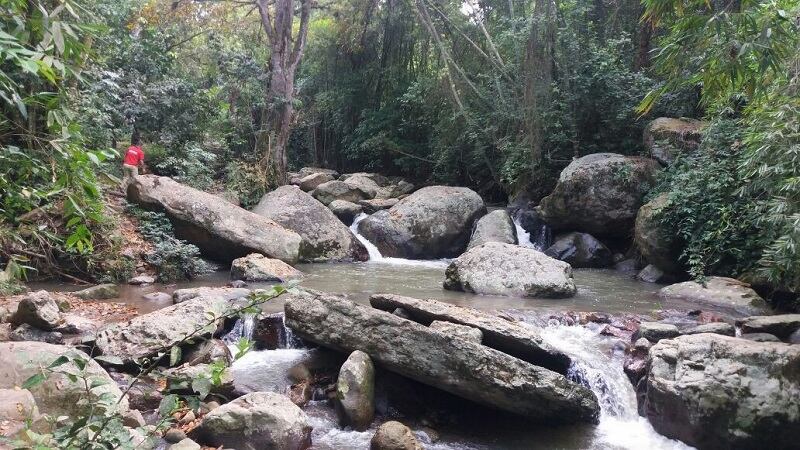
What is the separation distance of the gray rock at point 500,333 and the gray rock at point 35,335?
11.5 ft

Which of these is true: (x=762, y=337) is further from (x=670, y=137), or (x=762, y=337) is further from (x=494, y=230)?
(x=494, y=230)

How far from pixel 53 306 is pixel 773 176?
8707 millimetres

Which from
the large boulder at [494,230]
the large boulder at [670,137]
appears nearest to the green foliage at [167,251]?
the large boulder at [494,230]

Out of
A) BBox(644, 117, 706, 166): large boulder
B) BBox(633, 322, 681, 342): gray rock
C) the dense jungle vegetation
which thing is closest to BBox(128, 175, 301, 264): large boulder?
the dense jungle vegetation

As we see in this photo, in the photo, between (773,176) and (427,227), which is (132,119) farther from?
(773,176)

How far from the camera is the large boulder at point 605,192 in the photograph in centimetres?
1128

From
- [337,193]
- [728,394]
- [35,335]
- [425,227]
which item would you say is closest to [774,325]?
[728,394]

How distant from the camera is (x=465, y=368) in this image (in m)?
5.18

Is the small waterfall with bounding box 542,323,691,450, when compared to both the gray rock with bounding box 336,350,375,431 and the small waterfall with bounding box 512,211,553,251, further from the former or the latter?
the small waterfall with bounding box 512,211,553,251

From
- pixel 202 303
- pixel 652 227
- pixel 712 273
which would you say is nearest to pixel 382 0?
pixel 652 227

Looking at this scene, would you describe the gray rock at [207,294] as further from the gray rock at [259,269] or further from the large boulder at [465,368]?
the large boulder at [465,368]

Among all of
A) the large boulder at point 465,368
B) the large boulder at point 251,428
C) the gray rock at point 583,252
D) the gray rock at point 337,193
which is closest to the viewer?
the large boulder at point 251,428

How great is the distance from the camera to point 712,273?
9.34m

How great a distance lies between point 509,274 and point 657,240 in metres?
3.01
